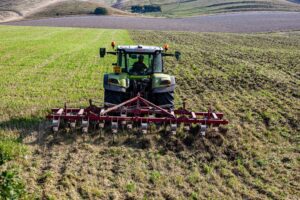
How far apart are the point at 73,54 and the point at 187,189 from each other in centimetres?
1887

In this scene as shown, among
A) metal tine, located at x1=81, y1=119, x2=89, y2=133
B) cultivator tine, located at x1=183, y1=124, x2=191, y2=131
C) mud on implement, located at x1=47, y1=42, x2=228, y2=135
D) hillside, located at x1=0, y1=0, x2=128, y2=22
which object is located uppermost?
hillside, located at x1=0, y1=0, x2=128, y2=22

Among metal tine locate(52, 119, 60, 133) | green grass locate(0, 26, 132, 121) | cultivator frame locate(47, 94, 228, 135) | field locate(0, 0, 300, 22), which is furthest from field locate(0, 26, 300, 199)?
field locate(0, 0, 300, 22)

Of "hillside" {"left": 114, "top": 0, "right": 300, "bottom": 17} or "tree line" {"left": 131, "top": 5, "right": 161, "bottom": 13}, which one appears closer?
"hillside" {"left": 114, "top": 0, "right": 300, "bottom": 17}

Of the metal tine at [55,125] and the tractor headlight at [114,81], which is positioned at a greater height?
the tractor headlight at [114,81]

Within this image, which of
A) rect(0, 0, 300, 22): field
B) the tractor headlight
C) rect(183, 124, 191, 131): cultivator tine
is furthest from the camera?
rect(0, 0, 300, 22): field

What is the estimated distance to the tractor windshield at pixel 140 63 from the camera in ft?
35.4

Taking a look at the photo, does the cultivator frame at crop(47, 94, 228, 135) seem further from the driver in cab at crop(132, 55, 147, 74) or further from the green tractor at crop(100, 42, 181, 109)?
the driver in cab at crop(132, 55, 147, 74)

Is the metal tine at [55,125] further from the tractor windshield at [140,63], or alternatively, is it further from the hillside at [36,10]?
the hillside at [36,10]

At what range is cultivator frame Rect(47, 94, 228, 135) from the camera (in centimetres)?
925

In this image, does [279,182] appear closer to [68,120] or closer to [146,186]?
[146,186]

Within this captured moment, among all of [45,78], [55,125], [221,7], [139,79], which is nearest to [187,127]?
[139,79]

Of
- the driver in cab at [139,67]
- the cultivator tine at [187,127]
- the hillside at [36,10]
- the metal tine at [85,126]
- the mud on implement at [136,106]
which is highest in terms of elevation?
the hillside at [36,10]

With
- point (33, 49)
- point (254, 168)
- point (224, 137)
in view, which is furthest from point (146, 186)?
point (33, 49)

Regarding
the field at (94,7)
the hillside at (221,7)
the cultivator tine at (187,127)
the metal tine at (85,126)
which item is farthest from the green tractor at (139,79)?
the hillside at (221,7)
